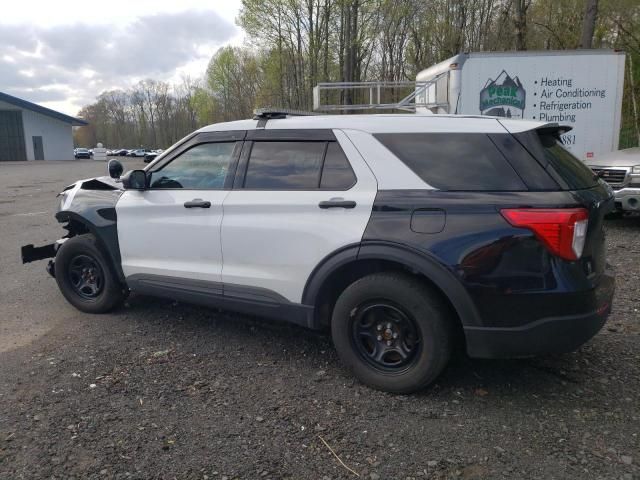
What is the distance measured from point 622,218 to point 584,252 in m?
7.50

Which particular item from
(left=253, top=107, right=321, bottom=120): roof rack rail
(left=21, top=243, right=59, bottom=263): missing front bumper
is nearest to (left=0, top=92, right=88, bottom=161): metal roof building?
(left=21, top=243, right=59, bottom=263): missing front bumper

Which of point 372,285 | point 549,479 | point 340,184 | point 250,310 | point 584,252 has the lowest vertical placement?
point 549,479

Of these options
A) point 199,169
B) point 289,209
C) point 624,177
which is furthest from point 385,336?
point 624,177

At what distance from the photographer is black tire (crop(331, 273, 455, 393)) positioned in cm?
312

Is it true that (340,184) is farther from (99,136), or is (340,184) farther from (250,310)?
(99,136)

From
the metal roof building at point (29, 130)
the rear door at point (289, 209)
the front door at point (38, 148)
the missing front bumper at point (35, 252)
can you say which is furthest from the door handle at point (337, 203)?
the front door at point (38, 148)

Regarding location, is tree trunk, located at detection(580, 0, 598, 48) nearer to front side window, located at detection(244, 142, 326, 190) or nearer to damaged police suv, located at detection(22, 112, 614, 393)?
damaged police suv, located at detection(22, 112, 614, 393)

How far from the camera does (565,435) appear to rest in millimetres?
2869

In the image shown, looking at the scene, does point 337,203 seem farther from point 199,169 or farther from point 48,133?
point 48,133

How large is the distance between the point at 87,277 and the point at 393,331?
10.4 feet

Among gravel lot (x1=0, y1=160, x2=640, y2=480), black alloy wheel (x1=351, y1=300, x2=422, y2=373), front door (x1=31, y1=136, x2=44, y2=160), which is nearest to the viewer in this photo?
gravel lot (x1=0, y1=160, x2=640, y2=480)

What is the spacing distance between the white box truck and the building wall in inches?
2140

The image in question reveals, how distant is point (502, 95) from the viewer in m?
9.88

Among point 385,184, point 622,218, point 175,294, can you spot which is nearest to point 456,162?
point 385,184
